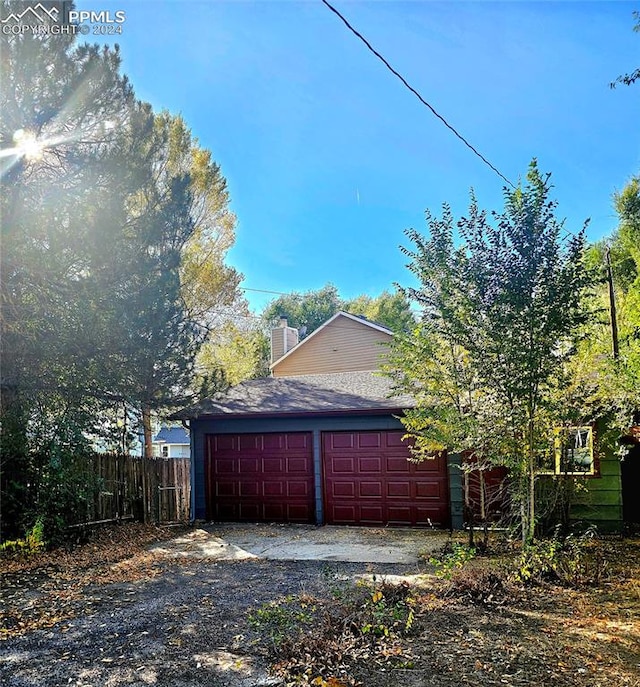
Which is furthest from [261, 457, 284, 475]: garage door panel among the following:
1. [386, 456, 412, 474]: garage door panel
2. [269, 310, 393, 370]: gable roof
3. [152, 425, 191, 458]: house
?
[152, 425, 191, 458]: house

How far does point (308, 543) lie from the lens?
→ 8.38 metres

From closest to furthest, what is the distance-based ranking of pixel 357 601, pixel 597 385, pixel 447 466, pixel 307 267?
pixel 357 601, pixel 597 385, pixel 447 466, pixel 307 267

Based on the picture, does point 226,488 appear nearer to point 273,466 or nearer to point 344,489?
point 273,466

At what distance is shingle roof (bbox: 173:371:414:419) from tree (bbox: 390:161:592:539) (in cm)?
321

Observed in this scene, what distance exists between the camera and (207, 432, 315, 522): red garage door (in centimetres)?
1035

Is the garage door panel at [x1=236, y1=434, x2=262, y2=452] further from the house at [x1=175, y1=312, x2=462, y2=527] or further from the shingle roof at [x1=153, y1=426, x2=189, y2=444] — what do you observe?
the shingle roof at [x1=153, y1=426, x2=189, y2=444]

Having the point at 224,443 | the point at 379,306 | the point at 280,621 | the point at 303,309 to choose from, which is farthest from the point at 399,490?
the point at 303,309

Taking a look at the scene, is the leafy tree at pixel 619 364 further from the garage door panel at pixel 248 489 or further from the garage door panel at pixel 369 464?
the garage door panel at pixel 248 489

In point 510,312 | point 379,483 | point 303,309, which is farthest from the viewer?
point 303,309

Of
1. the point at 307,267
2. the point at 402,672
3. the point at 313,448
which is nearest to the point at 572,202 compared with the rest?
the point at 313,448

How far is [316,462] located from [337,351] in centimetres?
1122

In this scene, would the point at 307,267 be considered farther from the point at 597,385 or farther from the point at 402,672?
the point at 402,672

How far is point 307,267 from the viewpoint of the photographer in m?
28.8

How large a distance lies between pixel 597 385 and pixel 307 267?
23.0 m
